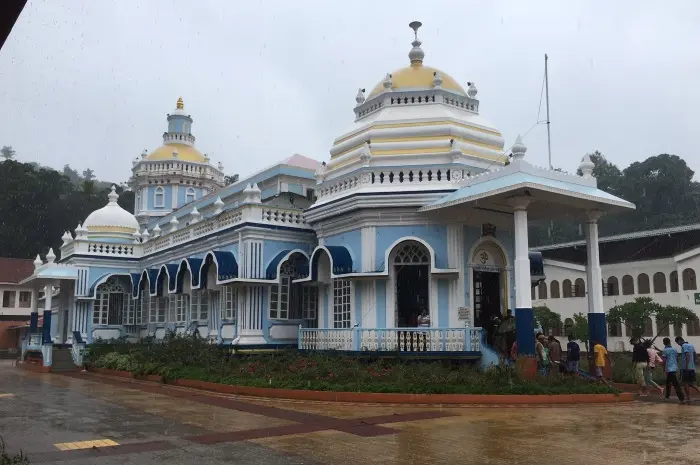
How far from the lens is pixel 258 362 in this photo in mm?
16062

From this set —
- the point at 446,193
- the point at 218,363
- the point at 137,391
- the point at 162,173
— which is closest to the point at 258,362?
the point at 218,363

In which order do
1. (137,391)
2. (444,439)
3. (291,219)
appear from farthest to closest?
(291,219) → (137,391) → (444,439)

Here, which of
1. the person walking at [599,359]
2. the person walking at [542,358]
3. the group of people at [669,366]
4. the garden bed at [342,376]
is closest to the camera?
A: the garden bed at [342,376]

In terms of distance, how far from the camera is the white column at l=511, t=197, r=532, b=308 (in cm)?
1360

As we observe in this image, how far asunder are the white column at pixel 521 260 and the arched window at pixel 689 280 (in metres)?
21.4

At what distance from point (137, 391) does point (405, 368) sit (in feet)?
21.7

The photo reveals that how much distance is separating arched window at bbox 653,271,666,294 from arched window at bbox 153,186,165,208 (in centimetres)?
2561

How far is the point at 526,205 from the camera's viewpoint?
14164 millimetres

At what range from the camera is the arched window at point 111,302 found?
86.6 feet

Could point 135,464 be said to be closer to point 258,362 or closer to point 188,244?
point 258,362

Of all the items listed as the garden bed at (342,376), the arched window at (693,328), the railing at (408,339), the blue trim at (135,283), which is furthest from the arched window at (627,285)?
the blue trim at (135,283)

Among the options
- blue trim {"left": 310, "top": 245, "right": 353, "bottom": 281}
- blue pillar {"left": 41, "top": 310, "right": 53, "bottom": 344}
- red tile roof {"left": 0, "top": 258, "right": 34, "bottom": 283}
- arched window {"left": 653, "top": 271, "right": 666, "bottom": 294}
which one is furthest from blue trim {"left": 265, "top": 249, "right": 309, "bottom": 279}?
red tile roof {"left": 0, "top": 258, "right": 34, "bottom": 283}

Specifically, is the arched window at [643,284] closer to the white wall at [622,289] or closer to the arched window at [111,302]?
the white wall at [622,289]

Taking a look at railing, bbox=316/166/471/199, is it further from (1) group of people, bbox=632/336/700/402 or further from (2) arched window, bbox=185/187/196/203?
(2) arched window, bbox=185/187/196/203
